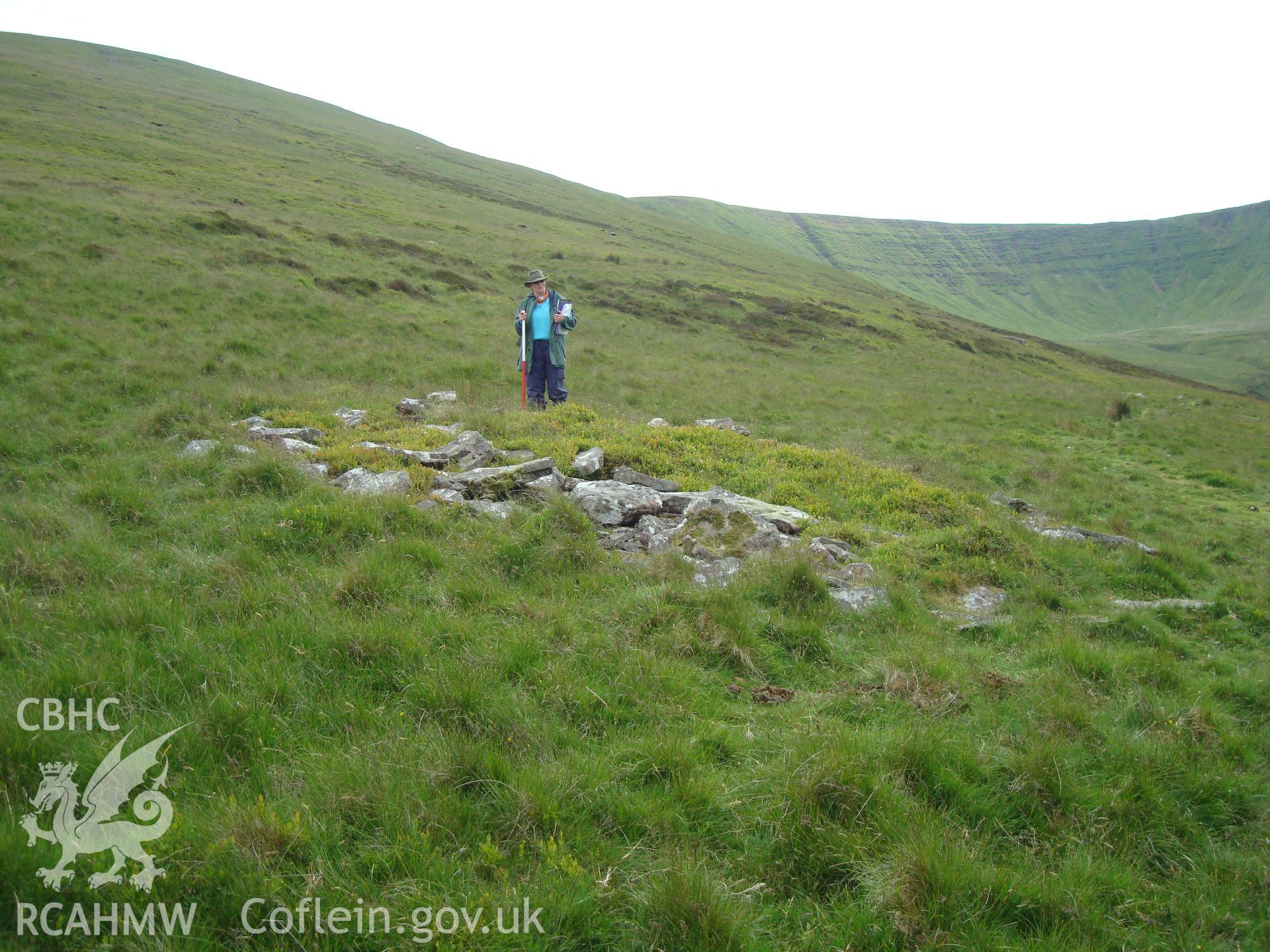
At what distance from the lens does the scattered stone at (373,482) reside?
25.2 feet

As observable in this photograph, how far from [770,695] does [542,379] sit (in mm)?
10715

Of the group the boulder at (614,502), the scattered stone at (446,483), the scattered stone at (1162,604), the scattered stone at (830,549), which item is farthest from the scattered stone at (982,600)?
the scattered stone at (446,483)

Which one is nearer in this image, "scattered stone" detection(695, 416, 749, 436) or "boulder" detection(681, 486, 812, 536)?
"boulder" detection(681, 486, 812, 536)

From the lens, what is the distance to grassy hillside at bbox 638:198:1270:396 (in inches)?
5994

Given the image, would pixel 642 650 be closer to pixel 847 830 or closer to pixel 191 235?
pixel 847 830

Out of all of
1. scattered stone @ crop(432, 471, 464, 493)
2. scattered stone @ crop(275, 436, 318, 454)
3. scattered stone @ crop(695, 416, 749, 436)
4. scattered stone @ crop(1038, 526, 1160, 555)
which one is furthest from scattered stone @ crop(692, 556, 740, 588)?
scattered stone @ crop(695, 416, 749, 436)

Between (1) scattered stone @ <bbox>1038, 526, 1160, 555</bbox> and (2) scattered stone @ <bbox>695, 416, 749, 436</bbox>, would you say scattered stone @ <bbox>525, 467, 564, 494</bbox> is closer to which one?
(2) scattered stone @ <bbox>695, 416, 749, 436</bbox>

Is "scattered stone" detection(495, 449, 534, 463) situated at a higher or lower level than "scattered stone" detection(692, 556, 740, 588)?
higher

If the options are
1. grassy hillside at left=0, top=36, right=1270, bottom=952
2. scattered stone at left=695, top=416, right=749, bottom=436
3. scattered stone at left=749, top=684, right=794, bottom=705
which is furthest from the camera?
scattered stone at left=695, top=416, right=749, bottom=436

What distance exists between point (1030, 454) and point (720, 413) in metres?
8.84

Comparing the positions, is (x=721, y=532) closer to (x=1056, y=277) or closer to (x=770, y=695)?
(x=770, y=695)

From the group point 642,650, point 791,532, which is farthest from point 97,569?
point 791,532

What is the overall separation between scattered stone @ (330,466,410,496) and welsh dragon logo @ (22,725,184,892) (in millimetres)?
4417

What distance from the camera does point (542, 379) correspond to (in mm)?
14352
